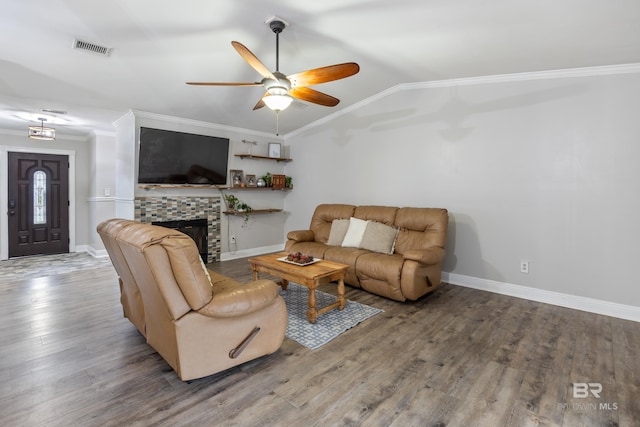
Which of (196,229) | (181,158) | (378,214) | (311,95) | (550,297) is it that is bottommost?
(550,297)

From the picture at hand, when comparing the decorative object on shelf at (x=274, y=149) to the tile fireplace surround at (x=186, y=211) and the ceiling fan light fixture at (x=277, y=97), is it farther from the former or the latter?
the ceiling fan light fixture at (x=277, y=97)

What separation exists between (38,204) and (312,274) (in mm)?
6166

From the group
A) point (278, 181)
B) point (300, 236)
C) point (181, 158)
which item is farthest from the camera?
point (278, 181)

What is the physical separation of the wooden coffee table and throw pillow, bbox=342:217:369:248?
3.25 feet

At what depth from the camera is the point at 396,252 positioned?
4.18m

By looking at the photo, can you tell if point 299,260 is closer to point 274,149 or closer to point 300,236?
point 300,236

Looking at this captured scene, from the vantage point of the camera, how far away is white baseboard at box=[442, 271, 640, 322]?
→ 3.20 meters

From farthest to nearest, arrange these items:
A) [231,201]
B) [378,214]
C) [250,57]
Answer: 1. [231,201]
2. [378,214]
3. [250,57]

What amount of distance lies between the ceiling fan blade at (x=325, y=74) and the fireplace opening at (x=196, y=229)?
10.8 feet

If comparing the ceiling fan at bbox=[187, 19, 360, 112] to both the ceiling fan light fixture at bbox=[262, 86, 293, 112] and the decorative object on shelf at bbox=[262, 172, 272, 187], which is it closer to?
the ceiling fan light fixture at bbox=[262, 86, 293, 112]

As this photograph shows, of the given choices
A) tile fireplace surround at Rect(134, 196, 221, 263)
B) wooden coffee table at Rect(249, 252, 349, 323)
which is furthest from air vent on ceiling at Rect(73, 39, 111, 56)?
wooden coffee table at Rect(249, 252, 349, 323)

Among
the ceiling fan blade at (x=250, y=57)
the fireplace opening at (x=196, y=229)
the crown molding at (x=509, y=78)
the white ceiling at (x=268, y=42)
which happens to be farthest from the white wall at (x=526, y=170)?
the fireplace opening at (x=196, y=229)

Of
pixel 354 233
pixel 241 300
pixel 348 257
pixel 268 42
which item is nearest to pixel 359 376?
pixel 241 300

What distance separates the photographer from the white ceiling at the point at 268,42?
2523 millimetres
